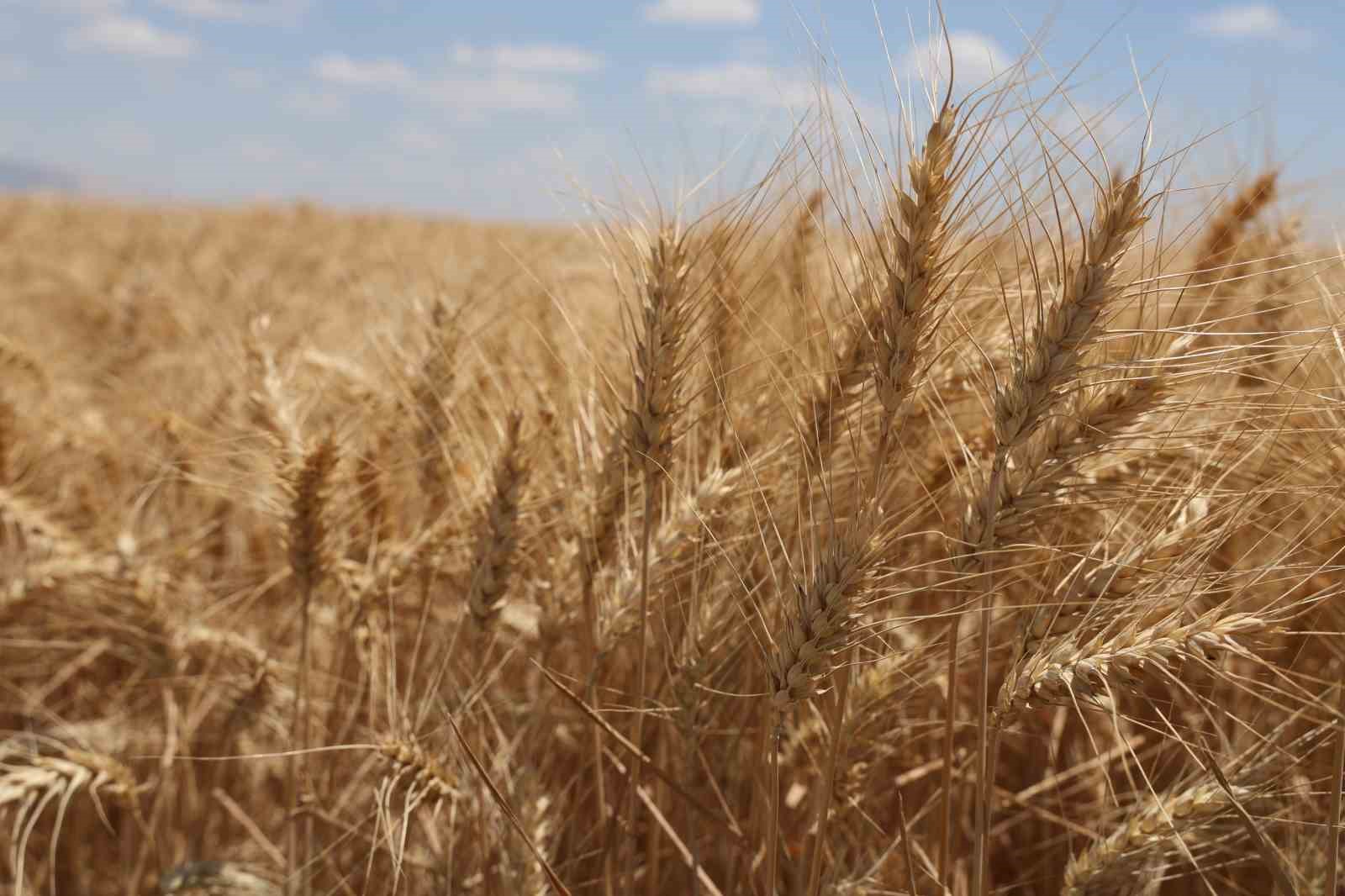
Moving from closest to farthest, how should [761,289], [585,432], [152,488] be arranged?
[585,432]
[761,289]
[152,488]

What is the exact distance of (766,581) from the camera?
1261 mm

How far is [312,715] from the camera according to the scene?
178 cm

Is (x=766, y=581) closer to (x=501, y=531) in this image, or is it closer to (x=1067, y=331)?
(x=501, y=531)

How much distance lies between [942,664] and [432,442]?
932 millimetres

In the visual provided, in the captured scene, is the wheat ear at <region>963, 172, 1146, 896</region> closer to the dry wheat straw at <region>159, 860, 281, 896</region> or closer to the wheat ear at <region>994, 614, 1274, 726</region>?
the wheat ear at <region>994, 614, 1274, 726</region>

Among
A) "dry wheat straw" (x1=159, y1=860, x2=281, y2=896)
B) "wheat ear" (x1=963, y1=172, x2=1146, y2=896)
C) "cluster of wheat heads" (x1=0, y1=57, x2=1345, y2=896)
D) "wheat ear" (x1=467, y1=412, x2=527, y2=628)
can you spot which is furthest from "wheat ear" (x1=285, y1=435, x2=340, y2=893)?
"wheat ear" (x1=963, y1=172, x2=1146, y2=896)

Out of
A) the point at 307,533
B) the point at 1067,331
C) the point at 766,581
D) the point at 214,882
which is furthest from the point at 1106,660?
the point at 214,882

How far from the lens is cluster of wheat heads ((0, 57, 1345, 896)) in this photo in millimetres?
919

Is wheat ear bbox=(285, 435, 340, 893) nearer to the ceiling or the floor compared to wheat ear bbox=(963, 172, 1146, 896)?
nearer to the floor

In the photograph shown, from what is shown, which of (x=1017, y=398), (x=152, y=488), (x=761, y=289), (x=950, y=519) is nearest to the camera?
(x=1017, y=398)

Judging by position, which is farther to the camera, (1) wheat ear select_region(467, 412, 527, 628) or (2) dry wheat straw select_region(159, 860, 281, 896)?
(2) dry wheat straw select_region(159, 860, 281, 896)

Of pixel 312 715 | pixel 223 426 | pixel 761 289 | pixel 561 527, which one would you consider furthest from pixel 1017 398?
pixel 223 426

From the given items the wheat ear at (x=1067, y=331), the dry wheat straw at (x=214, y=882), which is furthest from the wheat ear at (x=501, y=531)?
the dry wheat straw at (x=214, y=882)

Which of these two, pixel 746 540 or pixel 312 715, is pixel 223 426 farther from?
pixel 746 540
